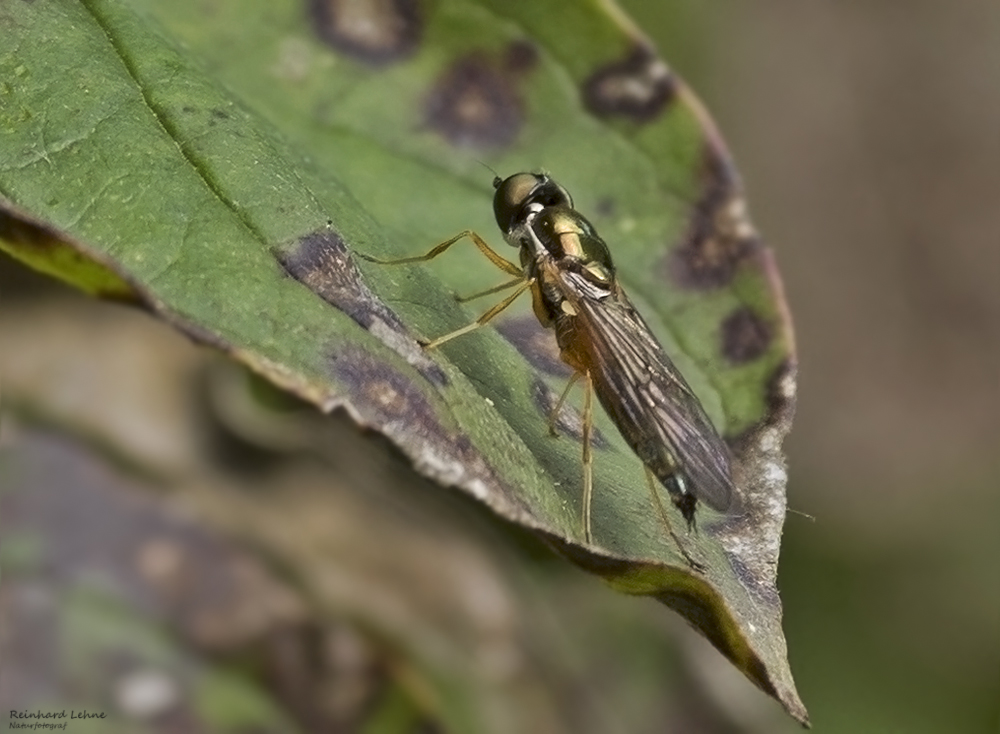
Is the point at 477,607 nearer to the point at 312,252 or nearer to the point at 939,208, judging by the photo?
the point at 312,252

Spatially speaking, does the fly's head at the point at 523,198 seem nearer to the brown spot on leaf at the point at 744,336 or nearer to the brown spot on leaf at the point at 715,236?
the brown spot on leaf at the point at 715,236

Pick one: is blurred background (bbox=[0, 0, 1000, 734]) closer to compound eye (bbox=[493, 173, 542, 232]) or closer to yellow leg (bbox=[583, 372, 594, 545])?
yellow leg (bbox=[583, 372, 594, 545])

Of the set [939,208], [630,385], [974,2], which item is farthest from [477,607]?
[974,2]

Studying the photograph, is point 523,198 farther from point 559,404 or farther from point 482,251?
point 559,404

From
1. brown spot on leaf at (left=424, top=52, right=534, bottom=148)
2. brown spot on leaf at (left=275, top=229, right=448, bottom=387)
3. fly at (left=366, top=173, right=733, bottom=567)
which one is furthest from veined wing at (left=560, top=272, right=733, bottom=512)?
brown spot on leaf at (left=275, top=229, right=448, bottom=387)

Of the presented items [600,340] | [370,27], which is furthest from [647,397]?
[370,27]

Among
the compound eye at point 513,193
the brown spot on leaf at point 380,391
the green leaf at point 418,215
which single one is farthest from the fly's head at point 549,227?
the brown spot on leaf at point 380,391
